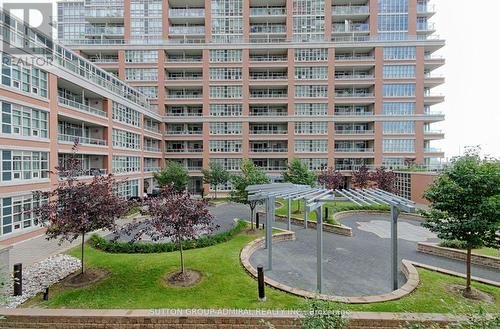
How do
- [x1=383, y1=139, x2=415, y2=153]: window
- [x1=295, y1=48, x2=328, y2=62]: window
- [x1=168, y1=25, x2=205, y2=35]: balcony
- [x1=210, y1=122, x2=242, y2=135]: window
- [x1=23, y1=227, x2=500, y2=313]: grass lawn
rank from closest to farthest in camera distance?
1. [x1=23, y1=227, x2=500, y2=313]: grass lawn
2. [x1=383, y1=139, x2=415, y2=153]: window
3. [x1=295, y1=48, x2=328, y2=62]: window
4. [x1=210, y1=122, x2=242, y2=135]: window
5. [x1=168, y1=25, x2=205, y2=35]: balcony

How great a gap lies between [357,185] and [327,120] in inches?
656

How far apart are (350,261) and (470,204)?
225 inches

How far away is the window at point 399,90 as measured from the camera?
4281cm

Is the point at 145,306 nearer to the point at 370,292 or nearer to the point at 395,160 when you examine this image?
the point at 370,292

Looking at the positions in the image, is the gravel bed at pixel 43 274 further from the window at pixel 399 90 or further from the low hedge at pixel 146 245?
the window at pixel 399 90

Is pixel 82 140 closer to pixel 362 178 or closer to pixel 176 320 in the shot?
pixel 176 320

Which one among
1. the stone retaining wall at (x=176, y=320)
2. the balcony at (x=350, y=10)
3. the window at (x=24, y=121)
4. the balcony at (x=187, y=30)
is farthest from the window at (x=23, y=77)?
the balcony at (x=350, y=10)

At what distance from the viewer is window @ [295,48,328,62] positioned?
4344 cm

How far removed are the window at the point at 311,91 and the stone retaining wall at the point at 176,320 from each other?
4003 centimetres

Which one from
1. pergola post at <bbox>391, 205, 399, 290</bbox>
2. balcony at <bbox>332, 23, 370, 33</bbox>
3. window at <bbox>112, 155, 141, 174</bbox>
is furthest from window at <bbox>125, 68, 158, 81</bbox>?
pergola post at <bbox>391, 205, 399, 290</bbox>

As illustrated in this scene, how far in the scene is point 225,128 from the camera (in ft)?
146

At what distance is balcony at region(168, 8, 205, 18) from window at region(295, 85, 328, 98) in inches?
840

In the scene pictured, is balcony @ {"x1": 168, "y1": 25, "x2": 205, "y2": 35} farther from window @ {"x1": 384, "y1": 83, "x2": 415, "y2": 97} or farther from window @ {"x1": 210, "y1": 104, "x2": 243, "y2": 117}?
window @ {"x1": 384, "y1": 83, "x2": 415, "y2": 97}

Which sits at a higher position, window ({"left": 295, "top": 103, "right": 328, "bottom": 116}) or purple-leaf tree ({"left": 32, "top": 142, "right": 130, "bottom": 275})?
window ({"left": 295, "top": 103, "right": 328, "bottom": 116})
